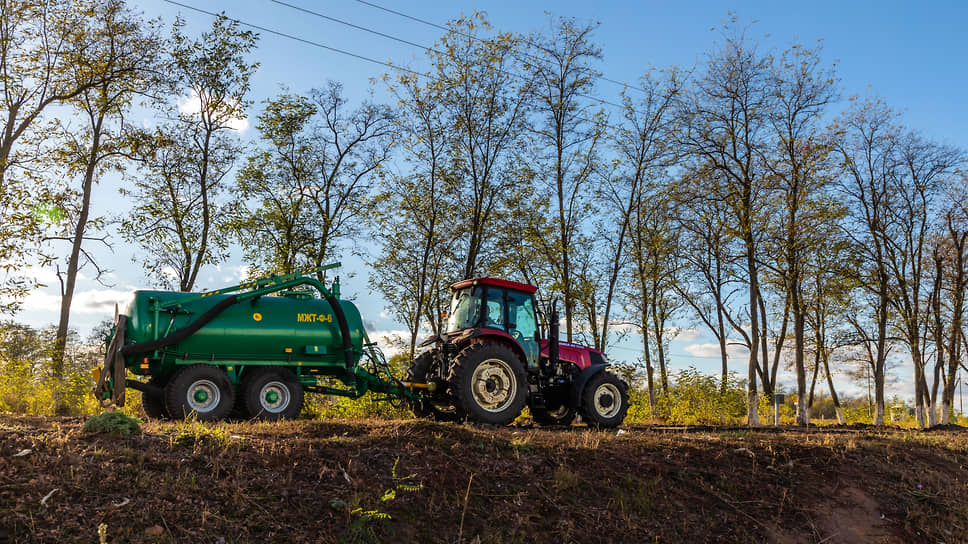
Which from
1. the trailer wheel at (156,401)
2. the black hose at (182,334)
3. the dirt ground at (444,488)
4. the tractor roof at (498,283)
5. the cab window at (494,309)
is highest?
the tractor roof at (498,283)

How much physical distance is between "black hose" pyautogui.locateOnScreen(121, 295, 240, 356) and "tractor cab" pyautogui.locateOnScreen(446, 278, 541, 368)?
403 cm

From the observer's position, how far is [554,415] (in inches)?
553

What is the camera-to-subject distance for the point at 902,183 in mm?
25125

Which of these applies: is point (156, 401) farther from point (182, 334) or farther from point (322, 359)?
point (322, 359)

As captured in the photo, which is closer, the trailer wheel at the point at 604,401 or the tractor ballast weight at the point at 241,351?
the tractor ballast weight at the point at 241,351

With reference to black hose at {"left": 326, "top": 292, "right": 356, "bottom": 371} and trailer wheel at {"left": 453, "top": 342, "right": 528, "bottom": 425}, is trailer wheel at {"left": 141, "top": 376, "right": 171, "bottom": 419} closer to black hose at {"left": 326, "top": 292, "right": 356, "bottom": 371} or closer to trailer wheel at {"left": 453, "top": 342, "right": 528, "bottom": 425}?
black hose at {"left": 326, "top": 292, "right": 356, "bottom": 371}

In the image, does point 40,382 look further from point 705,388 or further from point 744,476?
point 705,388

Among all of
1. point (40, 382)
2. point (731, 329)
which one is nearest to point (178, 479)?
point (40, 382)

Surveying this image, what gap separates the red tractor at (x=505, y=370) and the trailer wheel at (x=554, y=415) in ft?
0.07

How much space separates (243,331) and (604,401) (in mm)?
6787

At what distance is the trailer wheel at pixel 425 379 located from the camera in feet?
41.4

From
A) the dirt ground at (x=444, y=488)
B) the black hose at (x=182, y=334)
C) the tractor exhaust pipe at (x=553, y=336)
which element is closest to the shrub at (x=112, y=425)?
the dirt ground at (x=444, y=488)

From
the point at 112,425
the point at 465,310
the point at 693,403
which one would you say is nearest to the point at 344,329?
the point at 465,310

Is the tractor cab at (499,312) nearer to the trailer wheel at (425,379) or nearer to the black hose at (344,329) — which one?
the trailer wheel at (425,379)
